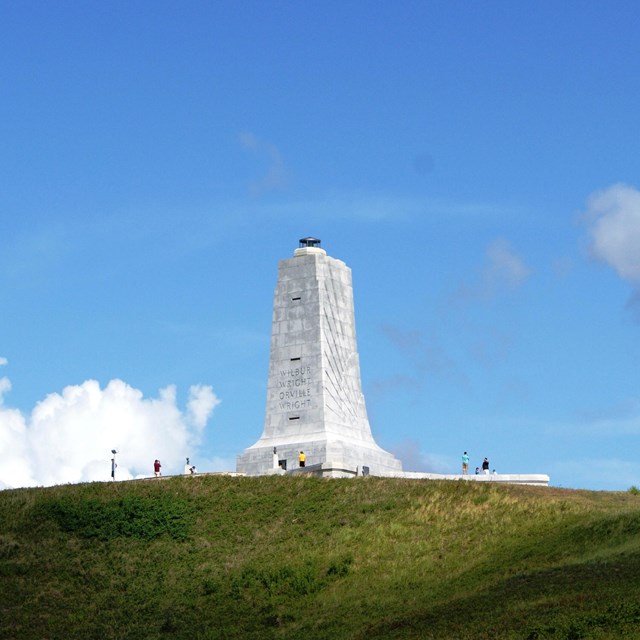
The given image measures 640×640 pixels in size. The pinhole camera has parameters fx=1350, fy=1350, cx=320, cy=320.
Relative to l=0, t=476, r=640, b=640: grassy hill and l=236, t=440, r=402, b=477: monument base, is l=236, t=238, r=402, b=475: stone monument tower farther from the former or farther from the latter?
l=0, t=476, r=640, b=640: grassy hill

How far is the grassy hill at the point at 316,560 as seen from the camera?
110ft

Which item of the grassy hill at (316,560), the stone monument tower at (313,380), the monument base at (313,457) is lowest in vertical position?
the grassy hill at (316,560)

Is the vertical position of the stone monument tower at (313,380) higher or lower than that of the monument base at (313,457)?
higher

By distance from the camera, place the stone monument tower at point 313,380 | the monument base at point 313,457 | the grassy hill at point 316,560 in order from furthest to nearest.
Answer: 1. the stone monument tower at point 313,380
2. the monument base at point 313,457
3. the grassy hill at point 316,560

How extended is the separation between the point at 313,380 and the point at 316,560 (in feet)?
48.6

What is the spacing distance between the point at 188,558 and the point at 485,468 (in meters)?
16.0

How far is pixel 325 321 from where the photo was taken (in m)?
57.6

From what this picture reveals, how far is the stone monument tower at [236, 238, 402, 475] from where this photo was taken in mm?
55750

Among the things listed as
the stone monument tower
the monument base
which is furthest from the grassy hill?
the stone monument tower

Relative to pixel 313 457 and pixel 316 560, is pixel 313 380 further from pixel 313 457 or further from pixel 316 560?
pixel 316 560

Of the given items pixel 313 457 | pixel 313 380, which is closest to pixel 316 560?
pixel 313 457

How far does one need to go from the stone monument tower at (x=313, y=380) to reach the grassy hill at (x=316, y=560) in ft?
12.0

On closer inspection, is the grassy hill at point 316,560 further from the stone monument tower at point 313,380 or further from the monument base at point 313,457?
the stone monument tower at point 313,380

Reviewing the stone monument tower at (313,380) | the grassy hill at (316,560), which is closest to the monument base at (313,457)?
the stone monument tower at (313,380)
